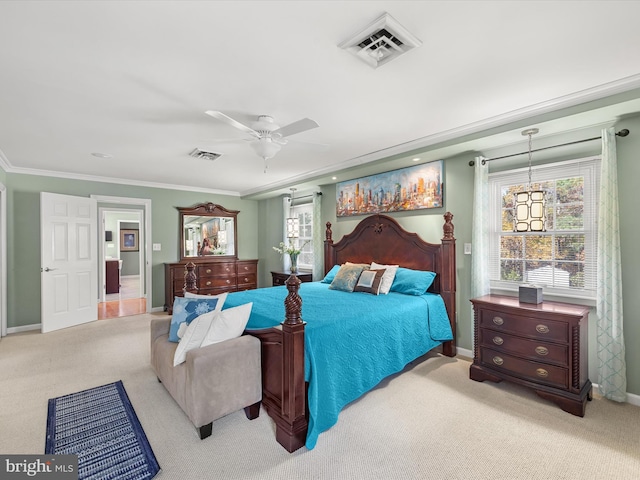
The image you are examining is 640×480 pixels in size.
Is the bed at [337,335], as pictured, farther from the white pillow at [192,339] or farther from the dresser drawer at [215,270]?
the dresser drawer at [215,270]

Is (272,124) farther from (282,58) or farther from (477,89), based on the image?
(477,89)

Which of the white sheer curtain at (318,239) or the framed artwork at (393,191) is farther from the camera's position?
the white sheer curtain at (318,239)

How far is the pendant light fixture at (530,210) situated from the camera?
112 inches

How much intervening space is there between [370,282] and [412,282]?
0.48 m

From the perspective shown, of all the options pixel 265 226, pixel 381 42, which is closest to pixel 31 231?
pixel 265 226

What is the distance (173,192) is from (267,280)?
2.68 m

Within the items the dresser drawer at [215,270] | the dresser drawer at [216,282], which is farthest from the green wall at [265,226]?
the dresser drawer at [216,282]

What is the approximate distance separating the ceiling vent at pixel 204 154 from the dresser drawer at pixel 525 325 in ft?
11.5

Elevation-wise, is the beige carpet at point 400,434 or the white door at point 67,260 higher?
the white door at point 67,260

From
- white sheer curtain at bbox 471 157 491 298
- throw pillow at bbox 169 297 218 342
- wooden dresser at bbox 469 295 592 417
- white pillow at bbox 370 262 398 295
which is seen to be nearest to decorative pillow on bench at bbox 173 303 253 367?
throw pillow at bbox 169 297 218 342

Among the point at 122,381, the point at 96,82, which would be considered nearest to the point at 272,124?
the point at 96,82

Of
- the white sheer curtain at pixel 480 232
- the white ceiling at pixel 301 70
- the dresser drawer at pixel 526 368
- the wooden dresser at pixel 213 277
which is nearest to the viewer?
the white ceiling at pixel 301 70

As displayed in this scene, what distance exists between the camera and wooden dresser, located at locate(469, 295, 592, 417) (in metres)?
2.48

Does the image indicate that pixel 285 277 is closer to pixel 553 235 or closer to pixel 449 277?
pixel 449 277
